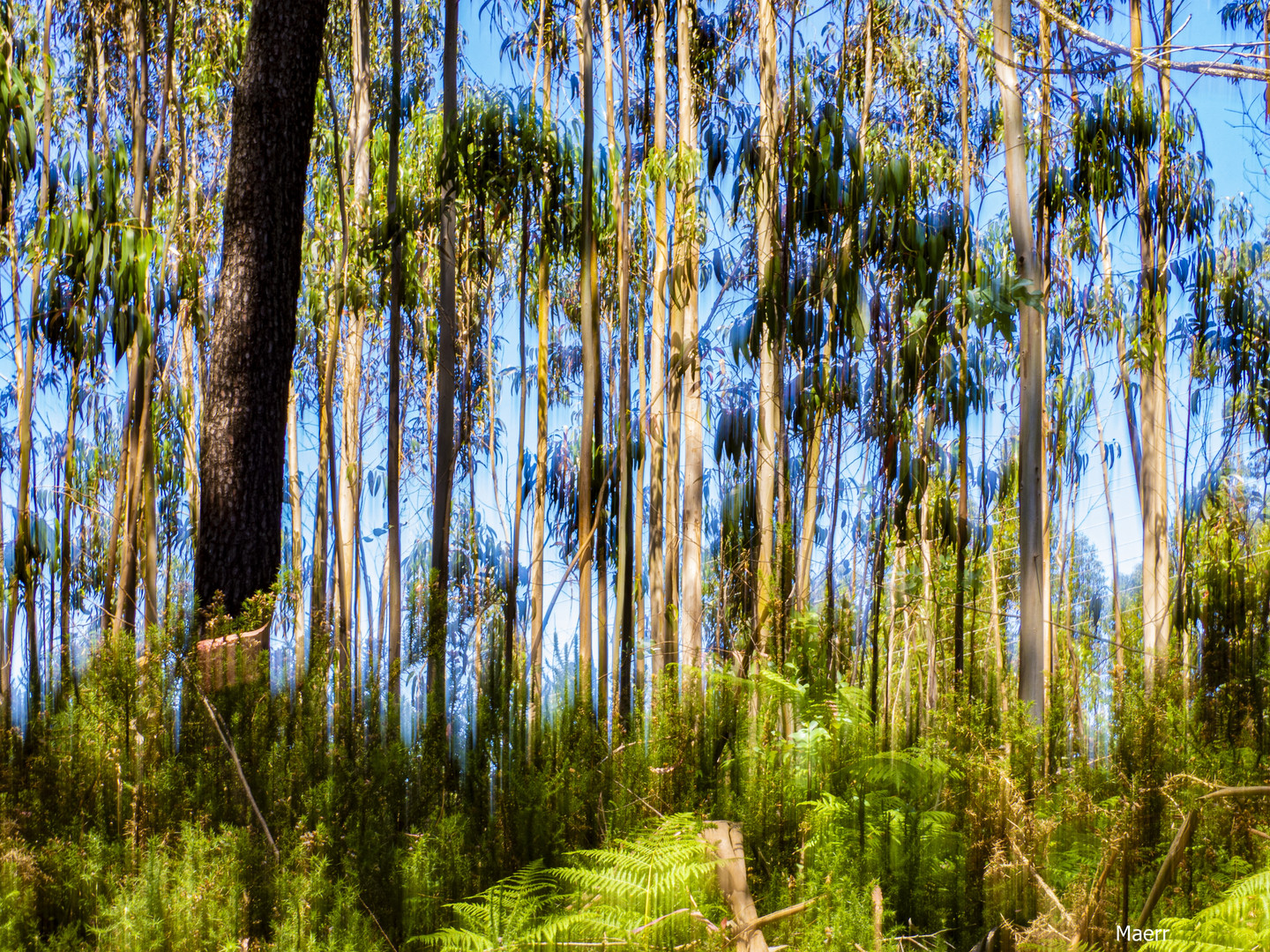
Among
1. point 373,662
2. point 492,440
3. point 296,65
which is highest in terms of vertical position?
point 296,65

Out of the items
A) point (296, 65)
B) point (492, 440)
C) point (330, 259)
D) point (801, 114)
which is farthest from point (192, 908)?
point (492, 440)

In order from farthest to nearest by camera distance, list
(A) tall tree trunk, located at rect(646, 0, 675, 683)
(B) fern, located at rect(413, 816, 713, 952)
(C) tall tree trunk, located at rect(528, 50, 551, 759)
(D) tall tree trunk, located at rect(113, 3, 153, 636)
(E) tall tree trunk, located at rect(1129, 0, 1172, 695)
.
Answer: (E) tall tree trunk, located at rect(1129, 0, 1172, 695)
(A) tall tree trunk, located at rect(646, 0, 675, 683)
(D) tall tree trunk, located at rect(113, 3, 153, 636)
(C) tall tree trunk, located at rect(528, 50, 551, 759)
(B) fern, located at rect(413, 816, 713, 952)

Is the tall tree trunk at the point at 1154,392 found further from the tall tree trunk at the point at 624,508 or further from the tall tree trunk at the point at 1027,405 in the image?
the tall tree trunk at the point at 624,508

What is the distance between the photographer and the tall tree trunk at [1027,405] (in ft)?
9.16

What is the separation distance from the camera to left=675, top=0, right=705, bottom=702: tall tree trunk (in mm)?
4414

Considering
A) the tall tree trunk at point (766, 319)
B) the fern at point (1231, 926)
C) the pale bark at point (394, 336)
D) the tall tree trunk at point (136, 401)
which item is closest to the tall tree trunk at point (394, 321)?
the pale bark at point (394, 336)

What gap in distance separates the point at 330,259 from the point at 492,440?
2.14 m

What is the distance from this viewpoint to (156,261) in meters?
4.30

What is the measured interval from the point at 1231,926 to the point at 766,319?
95.3 inches

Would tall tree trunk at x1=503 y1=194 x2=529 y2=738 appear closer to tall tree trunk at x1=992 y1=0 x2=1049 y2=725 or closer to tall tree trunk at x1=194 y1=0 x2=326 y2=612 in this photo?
tall tree trunk at x1=194 y1=0 x2=326 y2=612

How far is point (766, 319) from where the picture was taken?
10.5 feet

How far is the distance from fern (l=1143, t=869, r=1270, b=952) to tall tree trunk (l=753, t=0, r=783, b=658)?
1341 millimetres

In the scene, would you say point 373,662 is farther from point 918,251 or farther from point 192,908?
point 918,251

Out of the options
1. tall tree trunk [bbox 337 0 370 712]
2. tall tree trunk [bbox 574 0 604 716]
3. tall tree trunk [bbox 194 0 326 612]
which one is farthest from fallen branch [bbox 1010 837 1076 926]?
tall tree trunk [bbox 337 0 370 712]
